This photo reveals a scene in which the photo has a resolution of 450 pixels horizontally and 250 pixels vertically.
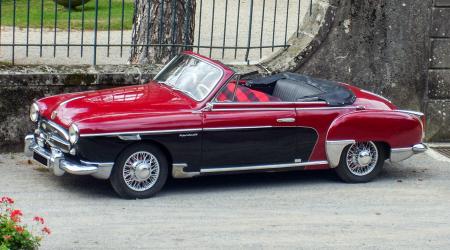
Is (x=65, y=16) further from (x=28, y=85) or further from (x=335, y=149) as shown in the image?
(x=335, y=149)

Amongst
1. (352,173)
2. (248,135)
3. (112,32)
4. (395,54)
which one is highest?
(395,54)

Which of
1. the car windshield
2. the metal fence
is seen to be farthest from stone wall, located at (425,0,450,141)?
the car windshield

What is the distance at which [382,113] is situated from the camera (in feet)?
34.3

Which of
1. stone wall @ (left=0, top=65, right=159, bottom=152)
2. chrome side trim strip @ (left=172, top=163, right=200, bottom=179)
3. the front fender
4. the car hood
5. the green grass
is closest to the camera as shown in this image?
the car hood

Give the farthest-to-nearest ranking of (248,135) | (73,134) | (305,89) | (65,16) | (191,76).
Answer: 1. (65,16)
2. (305,89)
3. (191,76)
4. (248,135)
5. (73,134)

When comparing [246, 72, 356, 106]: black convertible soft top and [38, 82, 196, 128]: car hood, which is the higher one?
[246, 72, 356, 106]: black convertible soft top

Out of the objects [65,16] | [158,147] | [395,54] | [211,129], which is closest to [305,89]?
[211,129]

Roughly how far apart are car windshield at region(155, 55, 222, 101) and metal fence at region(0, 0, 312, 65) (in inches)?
41.8

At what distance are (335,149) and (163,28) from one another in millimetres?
2823

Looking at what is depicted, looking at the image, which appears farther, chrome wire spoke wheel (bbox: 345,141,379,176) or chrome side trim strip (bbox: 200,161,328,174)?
chrome wire spoke wheel (bbox: 345,141,379,176)

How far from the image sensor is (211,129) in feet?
31.9

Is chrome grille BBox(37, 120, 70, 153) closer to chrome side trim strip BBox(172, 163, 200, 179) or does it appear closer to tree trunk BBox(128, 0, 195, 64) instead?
chrome side trim strip BBox(172, 163, 200, 179)

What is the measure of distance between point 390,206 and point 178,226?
7.06 feet

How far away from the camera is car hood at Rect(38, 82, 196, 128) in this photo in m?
9.55
